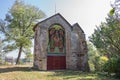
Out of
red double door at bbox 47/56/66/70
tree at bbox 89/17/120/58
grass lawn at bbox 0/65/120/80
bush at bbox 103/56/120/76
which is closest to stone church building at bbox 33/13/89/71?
red double door at bbox 47/56/66/70

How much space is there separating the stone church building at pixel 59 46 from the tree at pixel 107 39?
34.7ft

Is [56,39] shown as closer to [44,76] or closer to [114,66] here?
[44,76]

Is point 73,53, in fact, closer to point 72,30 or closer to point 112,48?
point 72,30

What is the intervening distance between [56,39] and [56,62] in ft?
11.7

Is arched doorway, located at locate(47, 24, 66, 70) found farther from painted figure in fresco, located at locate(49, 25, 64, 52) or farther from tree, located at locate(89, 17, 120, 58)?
tree, located at locate(89, 17, 120, 58)

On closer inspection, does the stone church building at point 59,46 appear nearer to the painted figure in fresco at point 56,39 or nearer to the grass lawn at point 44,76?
the painted figure in fresco at point 56,39

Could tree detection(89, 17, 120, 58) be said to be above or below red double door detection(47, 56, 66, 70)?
above

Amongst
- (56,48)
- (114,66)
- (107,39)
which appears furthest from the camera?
(107,39)

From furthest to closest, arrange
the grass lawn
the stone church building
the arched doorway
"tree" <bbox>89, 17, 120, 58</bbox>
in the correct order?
"tree" <bbox>89, 17, 120, 58</bbox>
the arched doorway
the stone church building
the grass lawn

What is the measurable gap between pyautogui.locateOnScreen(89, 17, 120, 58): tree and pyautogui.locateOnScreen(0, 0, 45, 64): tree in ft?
50.4

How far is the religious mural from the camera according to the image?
23.8 meters

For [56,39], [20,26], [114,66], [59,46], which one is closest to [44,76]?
[114,66]

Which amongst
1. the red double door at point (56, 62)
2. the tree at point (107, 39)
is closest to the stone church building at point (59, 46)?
the red double door at point (56, 62)

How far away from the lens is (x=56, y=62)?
77.8 ft
